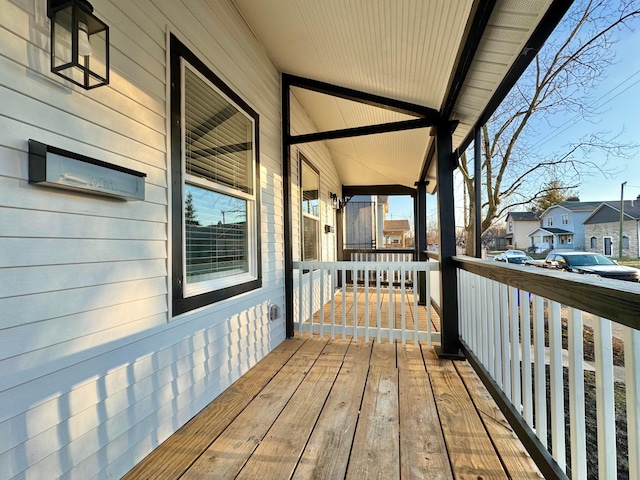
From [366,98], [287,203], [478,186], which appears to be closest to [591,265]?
[478,186]

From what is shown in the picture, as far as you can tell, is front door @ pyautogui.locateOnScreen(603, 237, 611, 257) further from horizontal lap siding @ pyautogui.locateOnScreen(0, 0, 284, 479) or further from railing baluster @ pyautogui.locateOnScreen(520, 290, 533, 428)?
horizontal lap siding @ pyautogui.locateOnScreen(0, 0, 284, 479)

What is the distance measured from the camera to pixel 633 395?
916 mm

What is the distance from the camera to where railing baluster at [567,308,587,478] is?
3.89 ft

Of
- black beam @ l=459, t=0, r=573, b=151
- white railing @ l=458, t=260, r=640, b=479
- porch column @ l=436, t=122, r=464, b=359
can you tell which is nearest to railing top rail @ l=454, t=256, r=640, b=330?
white railing @ l=458, t=260, r=640, b=479

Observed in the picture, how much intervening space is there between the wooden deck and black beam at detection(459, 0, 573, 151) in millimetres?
2192

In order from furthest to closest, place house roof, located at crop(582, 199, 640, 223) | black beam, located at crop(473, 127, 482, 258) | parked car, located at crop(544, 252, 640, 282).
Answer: black beam, located at crop(473, 127, 482, 258), parked car, located at crop(544, 252, 640, 282), house roof, located at crop(582, 199, 640, 223)

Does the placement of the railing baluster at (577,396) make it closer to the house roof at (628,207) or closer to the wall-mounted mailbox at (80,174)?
the house roof at (628,207)

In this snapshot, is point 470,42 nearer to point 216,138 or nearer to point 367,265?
point 216,138

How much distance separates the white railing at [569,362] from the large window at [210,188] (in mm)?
1950

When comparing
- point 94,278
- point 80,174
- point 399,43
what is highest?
point 399,43

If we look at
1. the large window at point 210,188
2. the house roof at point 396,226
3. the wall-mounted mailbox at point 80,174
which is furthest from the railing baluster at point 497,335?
the house roof at point 396,226

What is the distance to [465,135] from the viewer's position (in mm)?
3361

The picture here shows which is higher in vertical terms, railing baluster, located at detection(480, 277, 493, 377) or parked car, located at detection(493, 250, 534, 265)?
parked car, located at detection(493, 250, 534, 265)

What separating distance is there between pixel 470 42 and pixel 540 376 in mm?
1859
